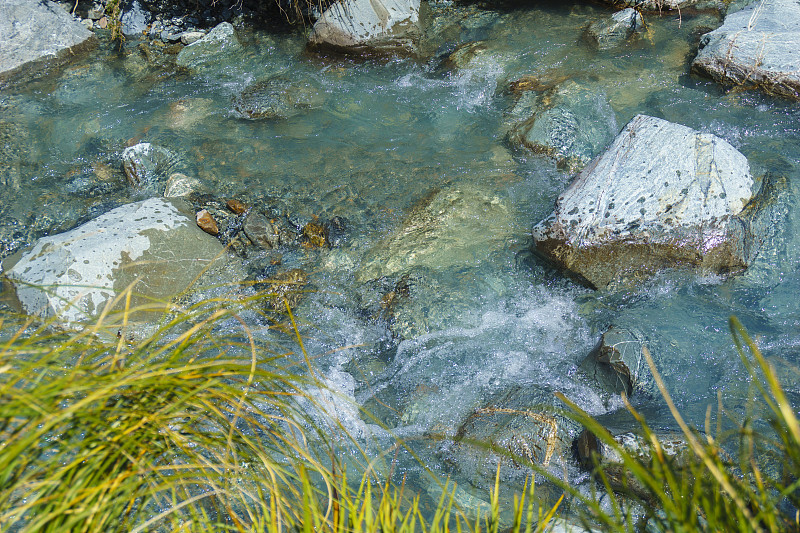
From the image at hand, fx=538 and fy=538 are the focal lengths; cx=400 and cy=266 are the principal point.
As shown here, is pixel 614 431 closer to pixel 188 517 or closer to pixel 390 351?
pixel 390 351

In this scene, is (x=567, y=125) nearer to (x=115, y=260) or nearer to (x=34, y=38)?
(x=115, y=260)

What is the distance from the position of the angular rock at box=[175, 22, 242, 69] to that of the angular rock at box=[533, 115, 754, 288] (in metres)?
4.81

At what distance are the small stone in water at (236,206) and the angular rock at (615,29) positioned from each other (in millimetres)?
4167

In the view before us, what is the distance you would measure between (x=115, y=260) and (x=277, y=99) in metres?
2.58

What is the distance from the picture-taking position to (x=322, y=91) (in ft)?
19.1

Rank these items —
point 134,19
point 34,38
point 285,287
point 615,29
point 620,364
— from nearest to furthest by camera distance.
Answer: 1. point 620,364
2. point 285,287
3. point 615,29
4. point 34,38
5. point 134,19

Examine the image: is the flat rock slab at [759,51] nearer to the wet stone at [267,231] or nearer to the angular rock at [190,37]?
the wet stone at [267,231]

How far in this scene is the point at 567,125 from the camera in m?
4.73

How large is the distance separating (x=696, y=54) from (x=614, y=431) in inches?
180

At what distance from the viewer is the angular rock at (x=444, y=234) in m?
4.02

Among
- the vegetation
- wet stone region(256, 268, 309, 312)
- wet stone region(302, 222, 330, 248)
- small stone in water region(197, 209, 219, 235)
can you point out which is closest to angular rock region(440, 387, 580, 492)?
the vegetation

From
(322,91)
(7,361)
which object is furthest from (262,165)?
(7,361)

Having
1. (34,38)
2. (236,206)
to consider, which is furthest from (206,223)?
(34,38)

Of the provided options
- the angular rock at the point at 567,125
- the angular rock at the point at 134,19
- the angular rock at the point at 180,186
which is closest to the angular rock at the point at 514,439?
the angular rock at the point at 567,125
